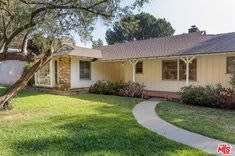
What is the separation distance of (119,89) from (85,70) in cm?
433

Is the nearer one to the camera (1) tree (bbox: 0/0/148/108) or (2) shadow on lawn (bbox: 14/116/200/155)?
(2) shadow on lawn (bbox: 14/116/200/155)

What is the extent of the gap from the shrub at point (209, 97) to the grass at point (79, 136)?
16.4ft

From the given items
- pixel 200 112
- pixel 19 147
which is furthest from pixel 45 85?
pixel 19 147

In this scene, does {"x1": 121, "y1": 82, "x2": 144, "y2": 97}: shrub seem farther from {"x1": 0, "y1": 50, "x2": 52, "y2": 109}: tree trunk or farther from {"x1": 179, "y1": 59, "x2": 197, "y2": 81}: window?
{"x1": 0, "y1": 50, "x2": 52, "y2": 109}: tree trunk

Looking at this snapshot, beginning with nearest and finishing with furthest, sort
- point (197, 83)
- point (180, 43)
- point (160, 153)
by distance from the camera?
point (160, 153)
point (197, 83)
point (180, 43)

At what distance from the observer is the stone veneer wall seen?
74.0 ft

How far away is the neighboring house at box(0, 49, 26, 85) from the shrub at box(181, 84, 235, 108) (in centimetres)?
1718

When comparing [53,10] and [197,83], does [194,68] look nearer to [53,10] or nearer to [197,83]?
[197,83]

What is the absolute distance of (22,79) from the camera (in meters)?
12.8

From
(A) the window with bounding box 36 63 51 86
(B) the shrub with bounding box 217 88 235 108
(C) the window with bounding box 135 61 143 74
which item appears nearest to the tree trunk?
(B) the shrub with bounding box 217 88 235 108

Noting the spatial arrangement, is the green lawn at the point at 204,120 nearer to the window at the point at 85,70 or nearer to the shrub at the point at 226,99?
the shrub at the point at 226,99

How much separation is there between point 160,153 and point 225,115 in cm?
629

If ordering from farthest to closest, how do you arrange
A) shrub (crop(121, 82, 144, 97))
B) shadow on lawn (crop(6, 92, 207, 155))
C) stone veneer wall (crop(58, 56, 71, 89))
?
stone veneer wall (crop(58, 56, 71, 89)) < shrub (crop(121, 82, 144, 97)) < shadow on lawn (crop(6, 92, 207, 155))

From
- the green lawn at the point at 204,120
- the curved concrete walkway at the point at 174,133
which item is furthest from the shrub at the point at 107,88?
the curved concrete walkway at the point at 174,133
